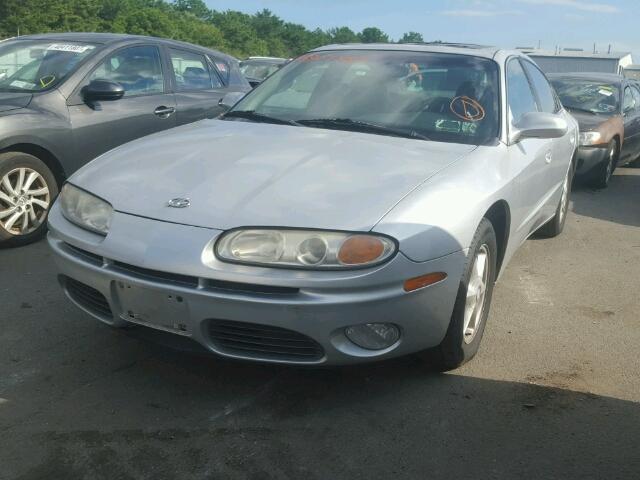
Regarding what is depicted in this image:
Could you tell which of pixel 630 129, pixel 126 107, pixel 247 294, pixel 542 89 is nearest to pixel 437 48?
pixel 542 89

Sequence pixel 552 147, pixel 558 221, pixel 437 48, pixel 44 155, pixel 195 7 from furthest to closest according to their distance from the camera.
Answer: pixel 195 7 → pixel 558 221 → pixel 44 155 → pixel 552 147 → pixel 437 48

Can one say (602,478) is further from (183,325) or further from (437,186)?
(183,325)

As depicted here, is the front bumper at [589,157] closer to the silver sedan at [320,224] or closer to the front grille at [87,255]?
the silver sedan at [320,224]

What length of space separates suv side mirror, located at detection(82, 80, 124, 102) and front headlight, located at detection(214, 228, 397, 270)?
10.3 ft

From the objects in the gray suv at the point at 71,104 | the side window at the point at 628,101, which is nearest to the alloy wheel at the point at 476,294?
the gray suv at the point at 71,104

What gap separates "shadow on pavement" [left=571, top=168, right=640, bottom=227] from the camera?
292 inches

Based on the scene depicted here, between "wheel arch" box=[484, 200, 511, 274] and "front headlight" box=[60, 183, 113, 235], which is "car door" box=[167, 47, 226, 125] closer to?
"front headlight" box=[60, 183, 113, 235]

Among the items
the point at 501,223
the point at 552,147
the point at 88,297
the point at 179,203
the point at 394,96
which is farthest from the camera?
the point at 552,147

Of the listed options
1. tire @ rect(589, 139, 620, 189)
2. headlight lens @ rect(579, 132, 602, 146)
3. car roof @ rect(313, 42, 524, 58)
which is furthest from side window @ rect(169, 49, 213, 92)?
tire @ rect(589, 139, 620, 189)

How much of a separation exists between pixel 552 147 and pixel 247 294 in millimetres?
2879

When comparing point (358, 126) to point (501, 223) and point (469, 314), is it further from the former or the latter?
point (469, 314)

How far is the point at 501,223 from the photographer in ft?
12.6

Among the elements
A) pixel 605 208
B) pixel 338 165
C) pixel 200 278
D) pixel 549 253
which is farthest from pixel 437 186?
pixel 605 208

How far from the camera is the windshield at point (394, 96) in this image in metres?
3.89
